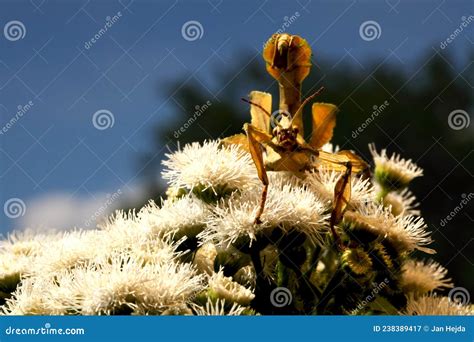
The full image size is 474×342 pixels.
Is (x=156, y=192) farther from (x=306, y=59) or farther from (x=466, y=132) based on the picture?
(x=466, y=132)

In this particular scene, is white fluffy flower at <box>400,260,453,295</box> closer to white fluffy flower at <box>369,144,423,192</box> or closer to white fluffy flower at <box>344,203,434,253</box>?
white fluffy flower at <box>344,203,434,253</box>

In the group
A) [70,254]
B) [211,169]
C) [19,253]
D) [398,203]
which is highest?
[398,203]

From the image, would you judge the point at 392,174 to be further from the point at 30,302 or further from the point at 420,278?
the point at 30,302

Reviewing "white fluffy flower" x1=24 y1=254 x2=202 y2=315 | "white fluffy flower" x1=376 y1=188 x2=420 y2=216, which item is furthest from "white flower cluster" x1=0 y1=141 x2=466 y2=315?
"white fluffy flower" x1=376 y1=188 x2=420 y2=216

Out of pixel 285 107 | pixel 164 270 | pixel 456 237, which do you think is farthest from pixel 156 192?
pixel 456 237

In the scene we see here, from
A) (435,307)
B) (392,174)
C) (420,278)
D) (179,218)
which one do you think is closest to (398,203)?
(392,174)

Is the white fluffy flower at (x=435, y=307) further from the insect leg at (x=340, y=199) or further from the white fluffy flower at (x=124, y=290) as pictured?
the white fluffy flower at (x=124, y=290)

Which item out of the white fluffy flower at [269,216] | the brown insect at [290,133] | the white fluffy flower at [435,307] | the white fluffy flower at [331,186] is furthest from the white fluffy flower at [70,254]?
the white fluffy flower at [435,307]
